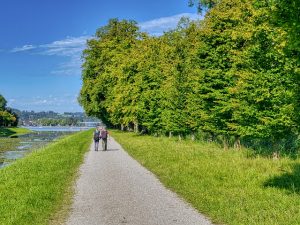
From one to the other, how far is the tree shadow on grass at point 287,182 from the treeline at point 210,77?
208 cm

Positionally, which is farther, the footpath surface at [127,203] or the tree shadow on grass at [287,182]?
the tree shadow on grass at [287,182]

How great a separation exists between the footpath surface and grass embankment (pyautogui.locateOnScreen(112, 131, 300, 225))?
1.76ft

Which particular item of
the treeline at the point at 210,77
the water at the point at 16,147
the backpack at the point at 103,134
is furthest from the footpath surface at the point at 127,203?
the backpack at the point at 103,134

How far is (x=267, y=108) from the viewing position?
2094 centimetres

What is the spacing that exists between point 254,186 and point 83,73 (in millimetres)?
68852

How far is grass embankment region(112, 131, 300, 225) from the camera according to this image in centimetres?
1088

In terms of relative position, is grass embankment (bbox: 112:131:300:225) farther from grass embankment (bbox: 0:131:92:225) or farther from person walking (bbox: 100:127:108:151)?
person walking (bbox: 100:127:108:151)

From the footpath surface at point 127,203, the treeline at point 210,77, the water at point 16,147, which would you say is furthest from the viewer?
the water at point 16,147

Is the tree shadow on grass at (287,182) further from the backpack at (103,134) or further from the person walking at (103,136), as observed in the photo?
the backpack at (103,134)

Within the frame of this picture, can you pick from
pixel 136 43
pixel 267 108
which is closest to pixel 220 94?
pixel 267 108

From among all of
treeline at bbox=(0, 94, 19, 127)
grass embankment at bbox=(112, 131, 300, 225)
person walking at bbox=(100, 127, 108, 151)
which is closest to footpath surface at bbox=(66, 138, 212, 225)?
grass embankment at bbox=(112, 131, 300, 225)

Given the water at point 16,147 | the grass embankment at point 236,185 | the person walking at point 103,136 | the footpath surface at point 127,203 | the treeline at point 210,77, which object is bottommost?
the water at point 16,147

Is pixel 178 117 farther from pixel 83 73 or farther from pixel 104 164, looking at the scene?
pixel 83 73

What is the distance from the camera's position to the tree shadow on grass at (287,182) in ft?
45.5
